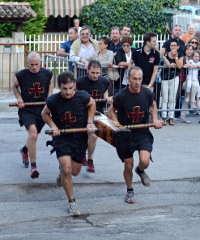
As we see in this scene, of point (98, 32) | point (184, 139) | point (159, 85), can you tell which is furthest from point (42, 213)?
point (98, 32)

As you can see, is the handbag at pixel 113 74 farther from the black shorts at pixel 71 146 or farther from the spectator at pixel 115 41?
the black shorts at pixel 71 146

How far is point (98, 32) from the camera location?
24156 millimetres

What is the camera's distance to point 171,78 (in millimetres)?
13742

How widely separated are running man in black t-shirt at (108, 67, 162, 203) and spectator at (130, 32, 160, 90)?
4561 millimetres

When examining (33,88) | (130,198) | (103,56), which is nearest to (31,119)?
(33,88)

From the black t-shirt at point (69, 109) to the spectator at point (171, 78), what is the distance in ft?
18.8

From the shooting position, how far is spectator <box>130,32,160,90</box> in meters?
12.8

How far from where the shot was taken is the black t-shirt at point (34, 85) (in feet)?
31.7

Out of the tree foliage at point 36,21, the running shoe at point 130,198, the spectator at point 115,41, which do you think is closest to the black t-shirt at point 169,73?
the spectator at point 115,41

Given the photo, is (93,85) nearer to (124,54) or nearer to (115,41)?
(124,54)

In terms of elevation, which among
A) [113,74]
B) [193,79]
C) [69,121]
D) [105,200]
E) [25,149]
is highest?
[113,74]

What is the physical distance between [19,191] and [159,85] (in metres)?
5.50

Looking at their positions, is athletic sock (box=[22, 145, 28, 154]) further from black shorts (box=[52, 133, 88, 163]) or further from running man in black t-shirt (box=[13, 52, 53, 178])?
black shorts (box=[52, 133, 88, 163])

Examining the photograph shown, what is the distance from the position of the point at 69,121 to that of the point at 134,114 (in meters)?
0.80
